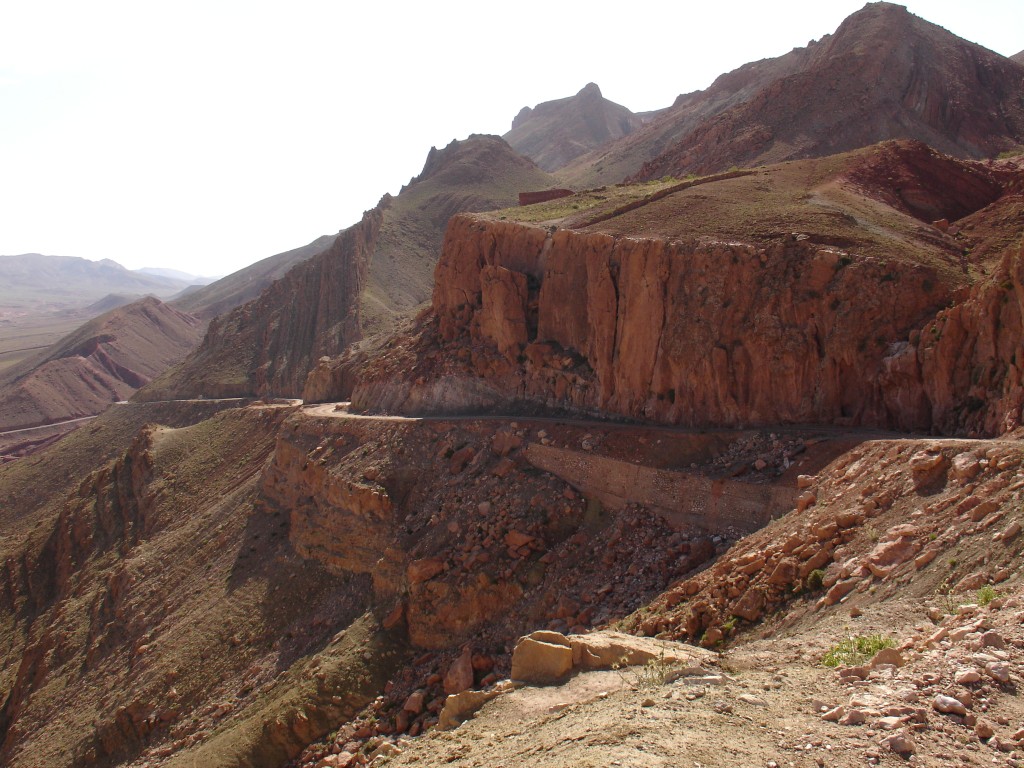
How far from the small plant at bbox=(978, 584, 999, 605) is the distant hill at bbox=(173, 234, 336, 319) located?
129 meters

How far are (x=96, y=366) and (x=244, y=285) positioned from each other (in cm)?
5482

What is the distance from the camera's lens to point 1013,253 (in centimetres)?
1762

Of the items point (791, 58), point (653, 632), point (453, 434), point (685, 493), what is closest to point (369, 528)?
point (453, 434)

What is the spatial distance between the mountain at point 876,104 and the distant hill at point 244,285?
88.8 metres

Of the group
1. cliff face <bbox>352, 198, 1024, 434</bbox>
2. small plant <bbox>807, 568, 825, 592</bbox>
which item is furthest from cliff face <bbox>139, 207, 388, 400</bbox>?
small plant <bbox>807, 568, 825, 592</bbox>

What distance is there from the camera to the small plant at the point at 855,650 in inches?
358

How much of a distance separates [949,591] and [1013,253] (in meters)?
10.9

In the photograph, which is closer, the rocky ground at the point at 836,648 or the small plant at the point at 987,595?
the rocky ground at the point at 836,648

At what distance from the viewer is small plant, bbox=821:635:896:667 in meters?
9.09

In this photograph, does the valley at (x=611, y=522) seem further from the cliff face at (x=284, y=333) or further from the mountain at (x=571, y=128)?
the mountain at (x=571, y=128)

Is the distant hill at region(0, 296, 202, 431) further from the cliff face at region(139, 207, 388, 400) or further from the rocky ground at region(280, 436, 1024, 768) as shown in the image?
the rocky ground at region(280, 436, 1024, 768)

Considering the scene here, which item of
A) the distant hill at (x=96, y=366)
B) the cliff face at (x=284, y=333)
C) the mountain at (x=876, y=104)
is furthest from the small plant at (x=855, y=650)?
the distant hill at (x=96, y=366)

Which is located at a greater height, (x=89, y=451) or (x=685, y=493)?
(x=685, y=493)

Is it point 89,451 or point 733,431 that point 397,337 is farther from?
point 89,451
